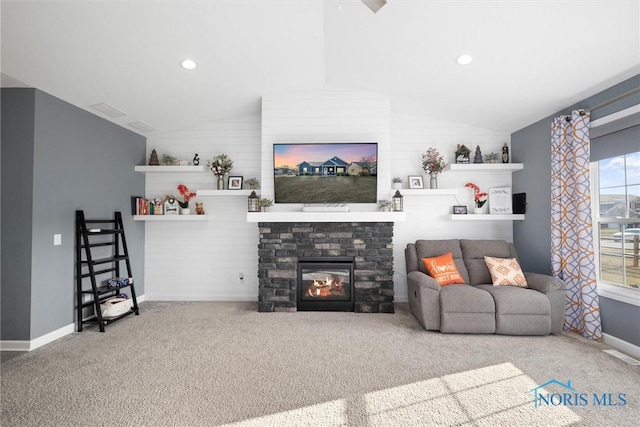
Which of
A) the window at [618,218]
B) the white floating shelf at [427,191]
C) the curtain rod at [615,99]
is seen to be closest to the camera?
the curtain rod at [615,99]

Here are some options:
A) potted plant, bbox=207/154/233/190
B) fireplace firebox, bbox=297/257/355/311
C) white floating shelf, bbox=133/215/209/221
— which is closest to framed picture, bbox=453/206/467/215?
fireplace firebox, bbox=297/257/355/311

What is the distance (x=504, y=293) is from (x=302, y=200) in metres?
2.59

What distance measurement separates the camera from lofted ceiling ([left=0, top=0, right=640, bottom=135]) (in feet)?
8.38

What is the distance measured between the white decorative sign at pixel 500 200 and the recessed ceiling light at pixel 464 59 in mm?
2138

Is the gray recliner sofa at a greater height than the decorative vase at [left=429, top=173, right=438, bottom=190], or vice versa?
the decorative vase at [left=429, top=173, right=438, bottom=190]

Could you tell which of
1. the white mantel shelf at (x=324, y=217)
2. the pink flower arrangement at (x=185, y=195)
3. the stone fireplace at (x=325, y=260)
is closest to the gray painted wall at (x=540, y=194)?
the white mantel shelf at (x=324, y=217)

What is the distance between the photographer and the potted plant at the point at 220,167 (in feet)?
15.6

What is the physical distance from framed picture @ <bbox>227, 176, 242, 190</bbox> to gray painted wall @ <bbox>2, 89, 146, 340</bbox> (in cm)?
149

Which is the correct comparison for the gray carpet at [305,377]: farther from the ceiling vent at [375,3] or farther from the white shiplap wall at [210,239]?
the ceiling vent at [375,3]

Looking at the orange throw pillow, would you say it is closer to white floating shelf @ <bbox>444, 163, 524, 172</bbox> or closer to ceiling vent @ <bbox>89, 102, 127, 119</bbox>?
white floating shelf @ <bbox>444, 163, 524, 172</bbox>

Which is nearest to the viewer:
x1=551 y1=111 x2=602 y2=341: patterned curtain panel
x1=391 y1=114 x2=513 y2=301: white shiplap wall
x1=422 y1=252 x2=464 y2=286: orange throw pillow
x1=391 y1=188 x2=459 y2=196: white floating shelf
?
x1=551 y1=111 x2=602 y2=341: patterned curtain panel

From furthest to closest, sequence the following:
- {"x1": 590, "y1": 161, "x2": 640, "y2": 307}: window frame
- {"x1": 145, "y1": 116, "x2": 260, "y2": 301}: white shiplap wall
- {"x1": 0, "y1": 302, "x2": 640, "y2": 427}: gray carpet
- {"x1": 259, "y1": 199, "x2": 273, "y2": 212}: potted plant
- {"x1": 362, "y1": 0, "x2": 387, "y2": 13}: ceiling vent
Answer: {"x1": 145, "y1": 116, "x2": 260, "y2": 301}: white shiplap wall, {"x1": 259, "y1": 199, "x2": 273, "y2": 212}: potted plant, {"x1": 590, "y1": 161, "x2": 640, "y2": 307}: window frame, {"x1": 0, "y1": 302, "x2": 640, "y2": 427}: gray carpet, {"x1": 362, "y1": 0, "x2": 387, "y2": 13}: ceiling vent

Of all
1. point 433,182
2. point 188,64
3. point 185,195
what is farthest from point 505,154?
point 185,195

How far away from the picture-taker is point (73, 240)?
3.63m
